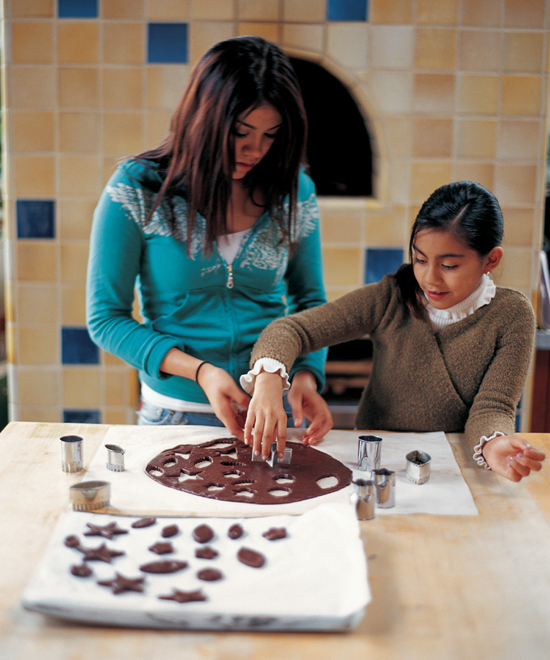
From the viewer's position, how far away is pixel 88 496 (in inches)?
32.6

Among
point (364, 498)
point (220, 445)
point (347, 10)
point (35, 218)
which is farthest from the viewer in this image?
point (35, 218)

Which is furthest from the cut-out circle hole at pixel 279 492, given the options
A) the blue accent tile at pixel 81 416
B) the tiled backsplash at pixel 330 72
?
the blue accent tile at pixel 81 416

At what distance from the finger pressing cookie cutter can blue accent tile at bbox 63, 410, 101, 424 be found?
1301mm

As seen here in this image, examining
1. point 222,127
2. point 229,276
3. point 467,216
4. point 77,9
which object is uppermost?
point 77,9

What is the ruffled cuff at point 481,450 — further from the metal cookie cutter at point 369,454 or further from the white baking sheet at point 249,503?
the metal cookie cutter at point 369,454

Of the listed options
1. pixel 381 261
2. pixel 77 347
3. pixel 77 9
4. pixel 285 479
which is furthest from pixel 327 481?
pixel 77 9

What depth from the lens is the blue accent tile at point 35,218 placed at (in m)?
1.98

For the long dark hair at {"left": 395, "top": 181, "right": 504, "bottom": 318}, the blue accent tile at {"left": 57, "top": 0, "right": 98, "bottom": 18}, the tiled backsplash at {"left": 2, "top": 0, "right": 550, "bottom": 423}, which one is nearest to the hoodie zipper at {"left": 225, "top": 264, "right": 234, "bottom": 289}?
the long dark hair at {"left": 395, "top": 181, "right": 504, "bottom": 318}

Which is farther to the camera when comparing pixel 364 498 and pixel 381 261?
pixel 381 261

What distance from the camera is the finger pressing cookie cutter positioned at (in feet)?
2.72

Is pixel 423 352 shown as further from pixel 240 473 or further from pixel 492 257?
pixel 240 473

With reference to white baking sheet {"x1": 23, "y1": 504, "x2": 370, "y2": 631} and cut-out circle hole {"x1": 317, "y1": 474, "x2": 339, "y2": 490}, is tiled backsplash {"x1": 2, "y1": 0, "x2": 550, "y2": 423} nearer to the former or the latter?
cut-out circle hole {"x1": 317, "y1": 474, "x2": 339, "y2": 490}

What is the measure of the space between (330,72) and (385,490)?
148cm

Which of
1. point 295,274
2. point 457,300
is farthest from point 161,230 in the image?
point 457,300
